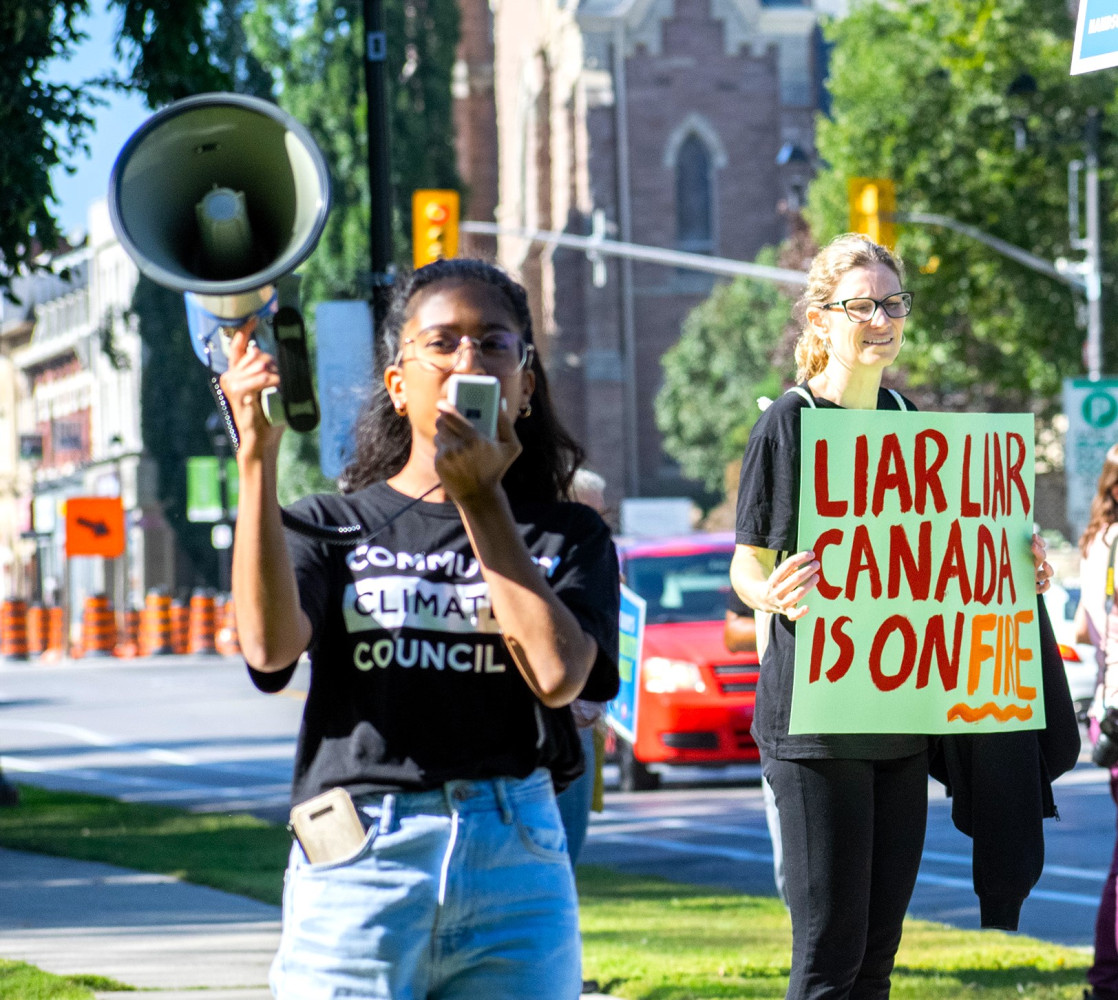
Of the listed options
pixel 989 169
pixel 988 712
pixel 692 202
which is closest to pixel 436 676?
pixel 988 712

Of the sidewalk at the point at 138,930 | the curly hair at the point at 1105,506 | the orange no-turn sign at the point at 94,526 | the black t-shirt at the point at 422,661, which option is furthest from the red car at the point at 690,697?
the orange no-turn sign at the point at 94,526

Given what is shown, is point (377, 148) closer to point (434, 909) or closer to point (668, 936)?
point (668, 936)

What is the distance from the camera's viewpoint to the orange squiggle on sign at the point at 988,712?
4.38 m

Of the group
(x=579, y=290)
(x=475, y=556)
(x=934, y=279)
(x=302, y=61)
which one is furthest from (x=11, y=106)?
(x=579, y=290)

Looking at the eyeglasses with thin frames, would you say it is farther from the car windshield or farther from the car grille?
the car windshield

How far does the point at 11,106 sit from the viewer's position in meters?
11.9

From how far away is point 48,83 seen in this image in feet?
40.7

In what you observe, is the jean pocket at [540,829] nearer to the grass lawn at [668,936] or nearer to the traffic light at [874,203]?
the grass lawn at [668,936]

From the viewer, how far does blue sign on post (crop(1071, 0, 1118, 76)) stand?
457cm

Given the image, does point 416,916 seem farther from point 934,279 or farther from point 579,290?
point 579,290

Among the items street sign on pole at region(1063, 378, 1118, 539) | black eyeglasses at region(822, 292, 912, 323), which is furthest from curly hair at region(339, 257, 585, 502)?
street sign on pole at region(1063, 378, 1118, 539)

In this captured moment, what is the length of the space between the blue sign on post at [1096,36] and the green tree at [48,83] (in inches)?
329

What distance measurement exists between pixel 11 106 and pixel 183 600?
50.0 meters

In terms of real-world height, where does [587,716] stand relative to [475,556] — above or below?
below
